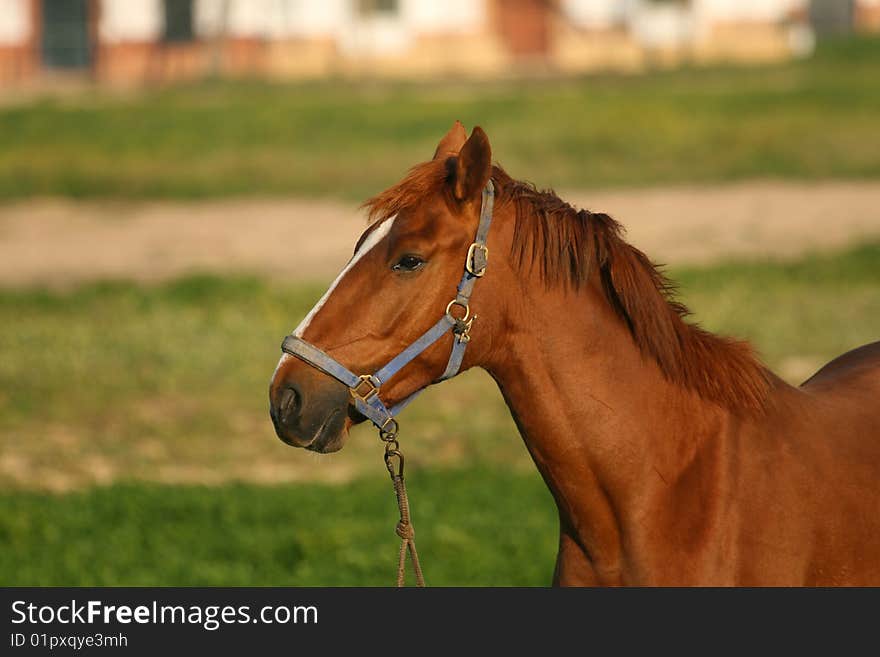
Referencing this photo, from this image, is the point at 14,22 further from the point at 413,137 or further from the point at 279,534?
the point at 279,534

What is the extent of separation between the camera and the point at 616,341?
4086 millimetres

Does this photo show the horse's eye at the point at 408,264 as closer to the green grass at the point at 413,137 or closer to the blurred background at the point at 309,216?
the blurred background at the point at 309,216

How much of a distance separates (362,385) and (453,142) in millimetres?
851

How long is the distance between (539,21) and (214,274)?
25.5m

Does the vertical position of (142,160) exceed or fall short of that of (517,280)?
it falls short

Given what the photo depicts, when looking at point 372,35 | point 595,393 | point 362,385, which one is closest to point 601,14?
point 372,35

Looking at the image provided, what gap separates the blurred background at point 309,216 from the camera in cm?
831

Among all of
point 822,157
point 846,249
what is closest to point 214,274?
point 846,249

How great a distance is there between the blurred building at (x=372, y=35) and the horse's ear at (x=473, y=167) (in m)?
33.4

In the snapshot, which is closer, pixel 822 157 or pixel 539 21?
pixel 822 157

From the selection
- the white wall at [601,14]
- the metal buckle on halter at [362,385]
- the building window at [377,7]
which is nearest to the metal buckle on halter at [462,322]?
the metal buckle on halter at [362,385]

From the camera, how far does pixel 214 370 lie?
11.6 metres
